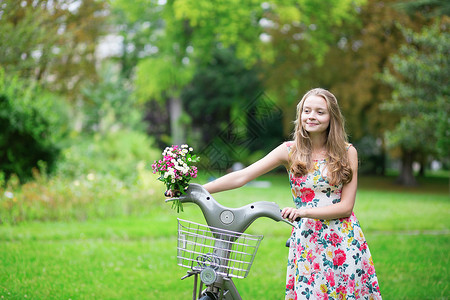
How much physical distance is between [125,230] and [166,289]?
2.98 metres

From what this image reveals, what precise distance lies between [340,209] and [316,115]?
59cm

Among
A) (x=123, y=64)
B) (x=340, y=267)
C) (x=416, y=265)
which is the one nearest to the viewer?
(x=340, y=267)

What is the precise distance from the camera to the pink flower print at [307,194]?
2932mm

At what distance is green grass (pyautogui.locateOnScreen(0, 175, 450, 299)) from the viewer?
4.89m

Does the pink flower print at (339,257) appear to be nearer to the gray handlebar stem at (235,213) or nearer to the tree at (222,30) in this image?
the gray handlebar stem at (235,213)

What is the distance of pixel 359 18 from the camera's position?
2111cm

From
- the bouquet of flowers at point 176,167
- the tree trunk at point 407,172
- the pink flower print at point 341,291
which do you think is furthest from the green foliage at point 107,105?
the pink flower print at point 341,291

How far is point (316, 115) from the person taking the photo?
9.46 ft

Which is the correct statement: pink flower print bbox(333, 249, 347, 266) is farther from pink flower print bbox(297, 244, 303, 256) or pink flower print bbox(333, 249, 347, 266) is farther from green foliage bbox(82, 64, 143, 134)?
green foliage bbox(82, 64, 143, 134)

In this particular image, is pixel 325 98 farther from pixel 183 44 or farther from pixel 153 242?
pixel 183 44

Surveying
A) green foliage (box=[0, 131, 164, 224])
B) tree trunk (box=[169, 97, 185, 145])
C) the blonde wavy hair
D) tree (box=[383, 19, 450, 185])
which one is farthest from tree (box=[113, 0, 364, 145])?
the blonde wavy hair

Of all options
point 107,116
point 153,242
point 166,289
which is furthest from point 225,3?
point 166,289

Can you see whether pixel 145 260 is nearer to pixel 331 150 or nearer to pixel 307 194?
pixel 307 194

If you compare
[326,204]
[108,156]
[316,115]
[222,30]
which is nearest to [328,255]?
[326,204]
